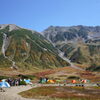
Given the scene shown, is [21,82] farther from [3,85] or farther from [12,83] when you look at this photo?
[3,85]

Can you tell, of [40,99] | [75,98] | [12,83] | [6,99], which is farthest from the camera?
[12,83]

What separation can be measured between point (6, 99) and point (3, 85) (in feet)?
82.4

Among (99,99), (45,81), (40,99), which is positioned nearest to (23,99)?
(40,99)

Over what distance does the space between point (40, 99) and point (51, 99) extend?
7.74 feet

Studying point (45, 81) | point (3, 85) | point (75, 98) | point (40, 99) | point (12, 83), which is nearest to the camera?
point (40, 99)

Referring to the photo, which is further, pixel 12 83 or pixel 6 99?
pixel 12 83

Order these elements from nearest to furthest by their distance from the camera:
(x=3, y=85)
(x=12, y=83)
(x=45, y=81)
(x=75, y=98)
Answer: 1. (x=75, y=98)
2. (x=3, y=85)
3. (x=12, y=83)
4. (x=45, y=81)

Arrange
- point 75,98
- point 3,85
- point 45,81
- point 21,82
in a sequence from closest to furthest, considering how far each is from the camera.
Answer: point 75,98, point 3,85, point 21,82, point 45,81

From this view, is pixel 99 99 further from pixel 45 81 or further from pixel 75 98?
pixel 45 81

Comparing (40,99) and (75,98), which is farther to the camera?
(75,98)

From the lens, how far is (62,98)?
154 ft

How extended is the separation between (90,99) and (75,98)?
3.45 metres

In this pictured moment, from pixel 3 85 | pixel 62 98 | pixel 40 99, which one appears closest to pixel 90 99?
pixel 62 98

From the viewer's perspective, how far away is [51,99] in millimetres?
44250
